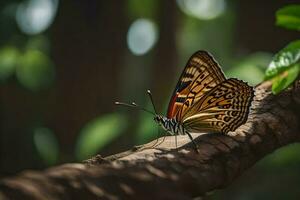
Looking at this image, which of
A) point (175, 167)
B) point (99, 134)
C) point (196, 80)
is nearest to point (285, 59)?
point (175, 167)

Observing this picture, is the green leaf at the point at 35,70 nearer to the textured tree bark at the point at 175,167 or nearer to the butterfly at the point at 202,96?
the butterfly at the point at 202,96

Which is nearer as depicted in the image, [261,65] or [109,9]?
[261,65]

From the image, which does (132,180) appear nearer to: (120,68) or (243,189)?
(243,189)

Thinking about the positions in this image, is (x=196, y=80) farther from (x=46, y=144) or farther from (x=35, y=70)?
(x=35, y=70)

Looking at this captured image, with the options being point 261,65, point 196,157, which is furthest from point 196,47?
point 196,157

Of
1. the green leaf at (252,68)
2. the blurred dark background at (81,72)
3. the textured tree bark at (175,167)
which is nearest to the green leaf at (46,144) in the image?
the blurred dark background at (81,72)

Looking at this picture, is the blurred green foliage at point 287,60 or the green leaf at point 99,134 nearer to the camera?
the blurred green foliage at point 287,60
